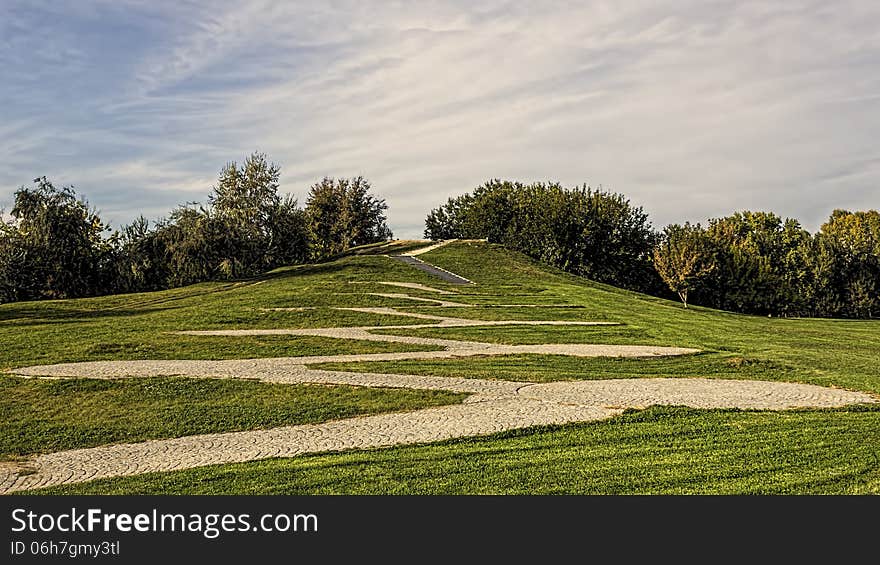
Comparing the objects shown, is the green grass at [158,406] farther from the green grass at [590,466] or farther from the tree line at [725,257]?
the tree line at [725,257]

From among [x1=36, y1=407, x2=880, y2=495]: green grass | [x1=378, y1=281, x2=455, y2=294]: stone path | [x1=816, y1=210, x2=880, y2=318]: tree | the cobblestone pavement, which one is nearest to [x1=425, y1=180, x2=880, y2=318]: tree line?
[x1=816, y1=210, x2=880, y2=318]: tree

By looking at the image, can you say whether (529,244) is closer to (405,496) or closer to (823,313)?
(823,313)

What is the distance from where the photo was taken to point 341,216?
60.3m

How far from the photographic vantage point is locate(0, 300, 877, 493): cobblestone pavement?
9156 millimetres

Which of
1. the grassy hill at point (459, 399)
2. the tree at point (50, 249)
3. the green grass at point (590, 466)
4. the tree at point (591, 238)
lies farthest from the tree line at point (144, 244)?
the green grass at point (590, 466)

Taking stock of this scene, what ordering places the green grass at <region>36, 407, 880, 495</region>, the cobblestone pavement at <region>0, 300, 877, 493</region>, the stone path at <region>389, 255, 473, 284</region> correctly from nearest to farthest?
1. the green grass at <region>36, 407, 880, 495</region>
2. the cobblestone pavement at <region>0, 300, 877, 493</region>
3. the stone path at <region>389, 255, 473, 284</region>

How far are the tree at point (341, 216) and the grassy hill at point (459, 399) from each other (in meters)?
31.0

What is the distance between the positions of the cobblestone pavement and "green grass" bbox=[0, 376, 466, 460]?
469 mm

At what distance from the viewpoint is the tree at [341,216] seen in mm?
59969

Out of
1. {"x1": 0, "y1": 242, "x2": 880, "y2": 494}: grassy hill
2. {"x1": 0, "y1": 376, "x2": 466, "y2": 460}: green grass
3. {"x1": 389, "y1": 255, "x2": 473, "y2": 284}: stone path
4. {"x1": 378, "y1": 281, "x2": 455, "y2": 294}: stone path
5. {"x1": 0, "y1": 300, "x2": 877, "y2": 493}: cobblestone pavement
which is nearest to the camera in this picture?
{"x1": 0, "y1": 242, "x2": 880, "y2": 494}: grassy hill

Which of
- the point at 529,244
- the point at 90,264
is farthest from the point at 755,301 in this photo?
the point at 90,264

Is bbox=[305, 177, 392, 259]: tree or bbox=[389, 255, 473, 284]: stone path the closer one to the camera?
bbox=[389, 255, 473, 284]: stone path

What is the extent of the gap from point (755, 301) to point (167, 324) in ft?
135

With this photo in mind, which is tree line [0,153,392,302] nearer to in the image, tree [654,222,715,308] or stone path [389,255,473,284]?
stone path [389,255,473,284]
